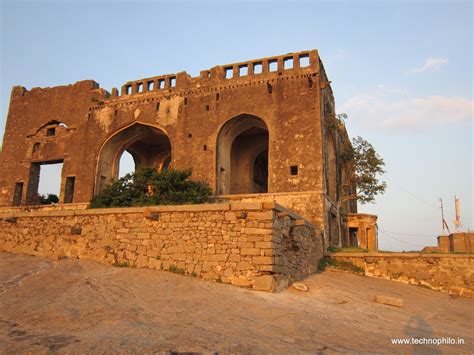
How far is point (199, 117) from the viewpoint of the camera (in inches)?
714

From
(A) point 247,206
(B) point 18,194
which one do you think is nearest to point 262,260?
(A) point 247,206

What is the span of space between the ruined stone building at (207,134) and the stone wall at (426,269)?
219 cm

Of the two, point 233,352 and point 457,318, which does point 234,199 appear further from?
point 233,352

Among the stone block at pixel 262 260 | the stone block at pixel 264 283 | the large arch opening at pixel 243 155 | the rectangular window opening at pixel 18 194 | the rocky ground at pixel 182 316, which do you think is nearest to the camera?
the rocky ground at pixel 182 316

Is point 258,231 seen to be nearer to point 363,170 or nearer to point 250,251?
point 250,251

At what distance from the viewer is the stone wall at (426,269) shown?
11.7 m

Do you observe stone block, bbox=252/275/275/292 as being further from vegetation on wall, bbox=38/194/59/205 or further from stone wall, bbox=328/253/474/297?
vegetation on wall, bbox=38/194/59/205

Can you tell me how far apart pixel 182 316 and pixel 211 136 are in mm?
12506

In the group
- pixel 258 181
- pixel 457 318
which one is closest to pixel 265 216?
pixel 457 318

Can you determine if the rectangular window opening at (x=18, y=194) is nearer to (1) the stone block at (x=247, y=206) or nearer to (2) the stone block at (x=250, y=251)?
(1) the stone block at (x=247, y=206)

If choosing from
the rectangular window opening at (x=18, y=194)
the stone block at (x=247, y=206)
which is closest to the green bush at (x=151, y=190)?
the stone block at (x=247, y=206)

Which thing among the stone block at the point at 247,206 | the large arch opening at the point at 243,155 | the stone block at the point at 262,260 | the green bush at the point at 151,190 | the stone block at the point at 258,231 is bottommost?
the stone block at the point at 262,260

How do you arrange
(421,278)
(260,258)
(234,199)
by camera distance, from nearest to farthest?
(260,258) → (421,278) → (234,199)

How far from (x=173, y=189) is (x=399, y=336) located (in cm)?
1059
